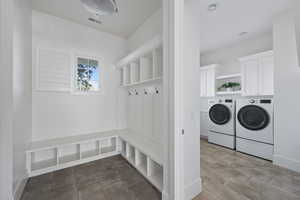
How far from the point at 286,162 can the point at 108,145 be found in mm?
3473

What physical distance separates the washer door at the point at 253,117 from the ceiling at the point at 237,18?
1723 mm

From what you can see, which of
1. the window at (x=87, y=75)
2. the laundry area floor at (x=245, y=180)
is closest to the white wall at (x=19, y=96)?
the window at (x=87, y=75)

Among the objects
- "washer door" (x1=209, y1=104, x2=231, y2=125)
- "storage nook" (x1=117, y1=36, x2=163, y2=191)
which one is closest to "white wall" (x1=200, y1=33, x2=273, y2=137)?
"washer door" (x1=209, y1=104, x2=231, y2=125)

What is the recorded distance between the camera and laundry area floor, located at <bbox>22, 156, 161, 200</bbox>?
4.87 ft

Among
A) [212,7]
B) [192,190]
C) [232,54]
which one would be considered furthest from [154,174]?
[232,54]

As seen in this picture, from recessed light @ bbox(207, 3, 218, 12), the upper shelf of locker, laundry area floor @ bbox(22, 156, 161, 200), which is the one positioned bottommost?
laundry area floor @ bbox(22, 156, 161, 200)

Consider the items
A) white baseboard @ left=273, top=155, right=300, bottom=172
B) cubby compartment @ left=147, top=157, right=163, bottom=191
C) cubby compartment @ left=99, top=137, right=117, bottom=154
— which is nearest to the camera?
cubby compartment @ left=147, top=157, right=163, bottom=191

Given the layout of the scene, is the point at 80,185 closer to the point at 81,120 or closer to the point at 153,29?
the point at 81,120

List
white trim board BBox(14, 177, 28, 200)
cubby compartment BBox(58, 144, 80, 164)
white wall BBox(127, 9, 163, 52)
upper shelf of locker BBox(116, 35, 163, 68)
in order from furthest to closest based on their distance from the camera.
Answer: cubby compartment BBox(58, 144, 80, 164)
white wall BBox(127, 9, 163, 52)
upper shelf of locker BBox(116, 35, 163, 68)
white trim board BBox(14, 177, 28, 200)

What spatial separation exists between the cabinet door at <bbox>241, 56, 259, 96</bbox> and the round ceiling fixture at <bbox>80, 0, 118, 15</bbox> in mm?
3075

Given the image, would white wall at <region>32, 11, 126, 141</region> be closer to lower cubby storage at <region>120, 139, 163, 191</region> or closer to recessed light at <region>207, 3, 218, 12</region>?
lower cubby storage at <region>120, 139, 163, 191</region>

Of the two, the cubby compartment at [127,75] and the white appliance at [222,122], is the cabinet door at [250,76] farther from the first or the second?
the cubby compartment at [127,75]

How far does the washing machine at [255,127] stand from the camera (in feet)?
7.63

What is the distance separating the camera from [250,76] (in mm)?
2779
